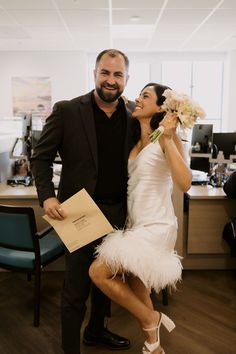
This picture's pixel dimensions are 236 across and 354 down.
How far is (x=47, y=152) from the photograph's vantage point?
1.68 m

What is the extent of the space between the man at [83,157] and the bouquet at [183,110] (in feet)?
0.91

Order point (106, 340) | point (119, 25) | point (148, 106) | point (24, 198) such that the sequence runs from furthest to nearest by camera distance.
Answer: point (119, 25)
point (24, 198)
point (106, 340)
point (148, 106)

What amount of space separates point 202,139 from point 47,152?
212cm

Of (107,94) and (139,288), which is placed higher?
(107,94)

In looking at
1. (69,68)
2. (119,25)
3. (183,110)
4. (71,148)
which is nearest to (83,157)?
(71,148)

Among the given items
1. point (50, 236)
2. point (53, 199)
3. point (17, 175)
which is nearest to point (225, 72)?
point (17, 175)

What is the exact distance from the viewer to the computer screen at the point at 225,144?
3.31 meters

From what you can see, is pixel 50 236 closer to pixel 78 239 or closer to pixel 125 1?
pixel 78 239

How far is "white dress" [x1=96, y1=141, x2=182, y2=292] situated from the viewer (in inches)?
62.2

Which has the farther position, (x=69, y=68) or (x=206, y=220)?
(x=69, y=68)

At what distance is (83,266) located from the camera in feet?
5.52

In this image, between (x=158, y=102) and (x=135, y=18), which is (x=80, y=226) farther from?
(x=135, y=18)

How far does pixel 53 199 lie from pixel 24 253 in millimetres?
810

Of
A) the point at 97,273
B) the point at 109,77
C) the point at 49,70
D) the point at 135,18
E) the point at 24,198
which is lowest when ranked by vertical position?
the point at 97,273
